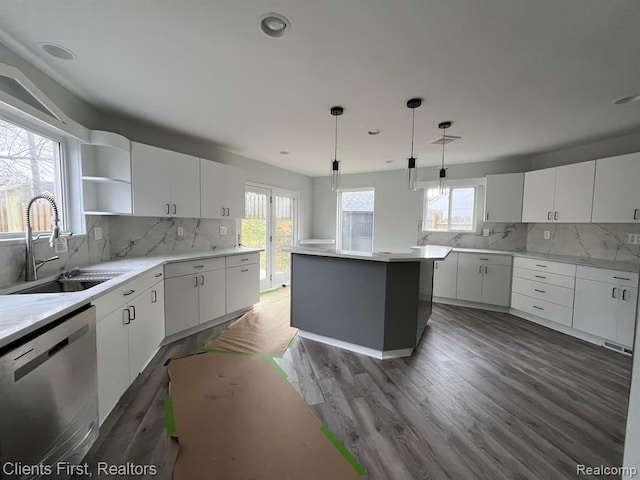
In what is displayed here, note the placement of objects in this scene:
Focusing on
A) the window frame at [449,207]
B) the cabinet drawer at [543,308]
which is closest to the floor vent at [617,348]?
the cabinet drawer at [543,308]

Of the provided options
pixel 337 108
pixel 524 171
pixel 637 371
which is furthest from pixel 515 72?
pixel 524 171

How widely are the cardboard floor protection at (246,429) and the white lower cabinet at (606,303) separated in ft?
11.2

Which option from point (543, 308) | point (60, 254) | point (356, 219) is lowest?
point (543, 308)

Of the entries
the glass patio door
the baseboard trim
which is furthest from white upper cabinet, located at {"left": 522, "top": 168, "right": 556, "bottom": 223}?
the glass patio door

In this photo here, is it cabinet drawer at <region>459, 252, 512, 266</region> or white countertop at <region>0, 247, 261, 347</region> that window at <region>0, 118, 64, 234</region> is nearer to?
white countertop at <region>0, 247, 261, 347</region>

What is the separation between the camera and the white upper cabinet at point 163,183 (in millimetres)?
2756

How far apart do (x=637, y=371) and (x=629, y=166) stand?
3.27m

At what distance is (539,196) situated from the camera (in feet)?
12.7

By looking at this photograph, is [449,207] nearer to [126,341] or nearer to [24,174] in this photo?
[126,341]

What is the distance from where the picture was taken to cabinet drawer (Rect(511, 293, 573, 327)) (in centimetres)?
333

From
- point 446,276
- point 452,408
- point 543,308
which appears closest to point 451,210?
point 446,276

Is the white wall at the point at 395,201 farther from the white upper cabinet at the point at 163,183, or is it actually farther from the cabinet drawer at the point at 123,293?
the cabinet drawer at the point at 123,293

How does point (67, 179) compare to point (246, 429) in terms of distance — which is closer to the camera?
point (246, 429)

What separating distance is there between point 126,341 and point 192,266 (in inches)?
45.8
